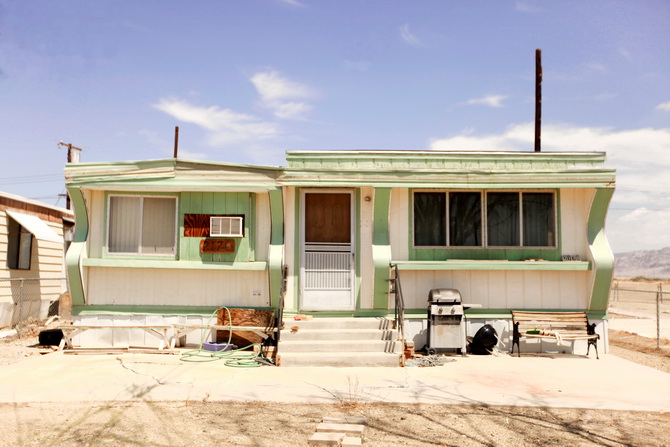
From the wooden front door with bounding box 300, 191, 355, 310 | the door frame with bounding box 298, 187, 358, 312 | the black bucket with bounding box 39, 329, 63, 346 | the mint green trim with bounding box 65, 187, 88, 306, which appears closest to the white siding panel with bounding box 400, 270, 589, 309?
the door frame with bounding box 298, 187, 358, 312

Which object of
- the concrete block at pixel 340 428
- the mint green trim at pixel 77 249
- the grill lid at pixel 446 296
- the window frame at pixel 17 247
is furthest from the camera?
the window frame at pixel 17 247

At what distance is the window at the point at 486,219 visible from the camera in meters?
11.7

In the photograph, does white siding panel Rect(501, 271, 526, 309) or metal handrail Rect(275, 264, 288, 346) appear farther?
white siding panel Rect(501, 271, 526, 309)

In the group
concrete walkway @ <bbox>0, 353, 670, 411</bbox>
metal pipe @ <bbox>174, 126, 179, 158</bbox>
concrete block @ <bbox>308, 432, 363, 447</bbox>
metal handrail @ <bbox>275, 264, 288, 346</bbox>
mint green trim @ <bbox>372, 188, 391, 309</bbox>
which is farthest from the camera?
metal pipe @ <bbox>174, 126, 179, 158</bbox>

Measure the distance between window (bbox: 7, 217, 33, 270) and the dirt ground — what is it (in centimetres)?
962

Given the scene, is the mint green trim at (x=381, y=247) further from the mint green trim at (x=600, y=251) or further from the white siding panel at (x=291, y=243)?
the mint green trim at (x=600, y=251)

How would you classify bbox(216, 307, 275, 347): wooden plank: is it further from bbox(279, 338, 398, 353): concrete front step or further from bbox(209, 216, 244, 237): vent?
bbox(209, 216, 244, 237): vent

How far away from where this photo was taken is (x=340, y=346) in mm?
10109

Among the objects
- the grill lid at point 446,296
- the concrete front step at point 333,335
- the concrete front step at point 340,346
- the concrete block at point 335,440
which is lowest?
the concrete block at point 335,440

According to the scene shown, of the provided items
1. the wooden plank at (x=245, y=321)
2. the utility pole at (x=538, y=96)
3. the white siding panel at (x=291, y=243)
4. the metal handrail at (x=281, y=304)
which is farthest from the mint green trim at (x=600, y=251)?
the utility pole at (x=538, y=96)

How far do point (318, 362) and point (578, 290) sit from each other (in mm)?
5421

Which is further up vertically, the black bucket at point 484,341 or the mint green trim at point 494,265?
the mint green trim at point 494,265

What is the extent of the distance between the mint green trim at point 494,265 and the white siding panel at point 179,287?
9.51 feet

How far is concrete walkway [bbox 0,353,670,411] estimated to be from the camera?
7.34m
